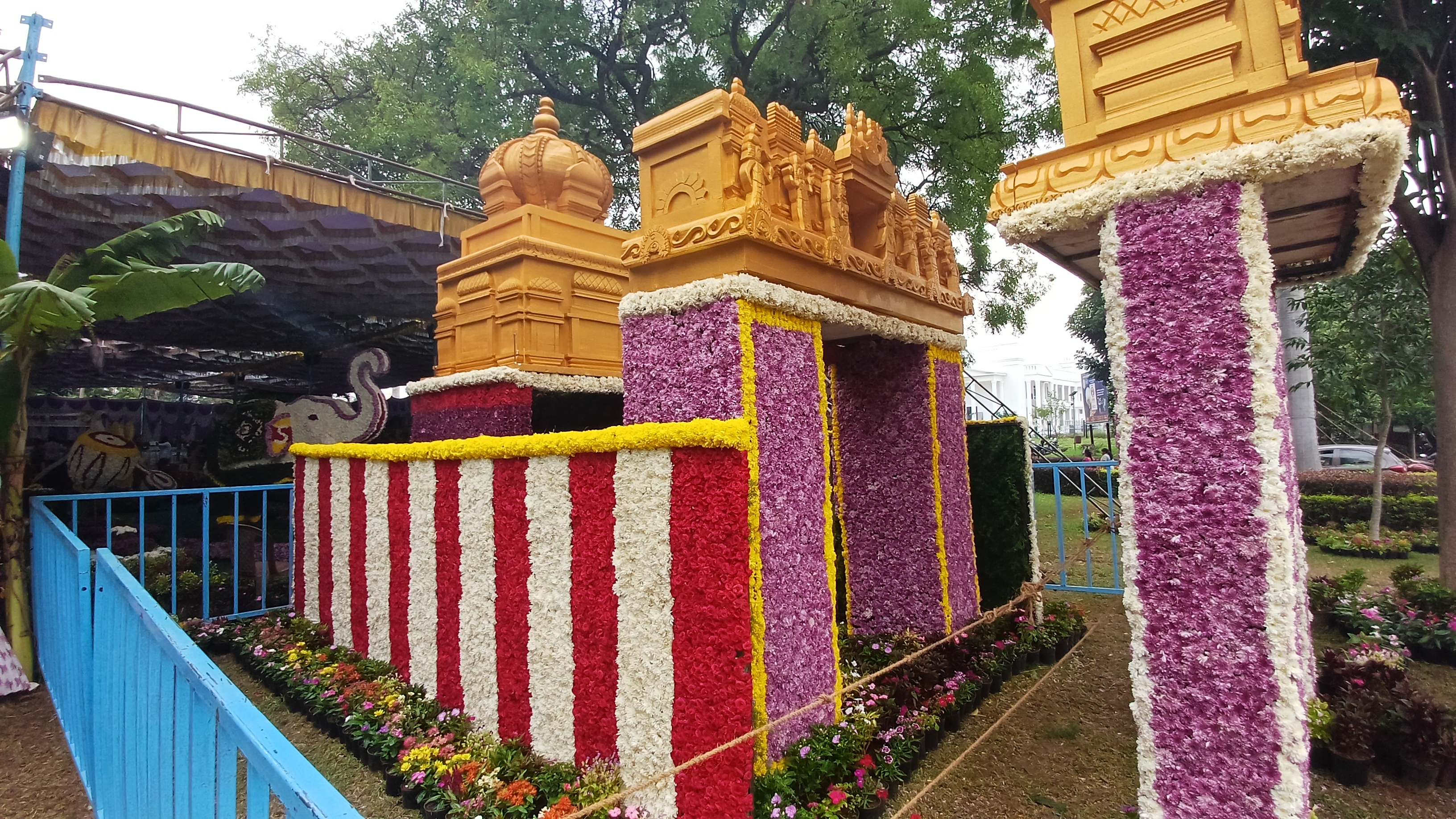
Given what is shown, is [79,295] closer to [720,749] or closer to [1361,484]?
[720,749]

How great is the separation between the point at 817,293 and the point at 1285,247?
3.06 metres

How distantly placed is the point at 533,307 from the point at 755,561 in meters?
3.62

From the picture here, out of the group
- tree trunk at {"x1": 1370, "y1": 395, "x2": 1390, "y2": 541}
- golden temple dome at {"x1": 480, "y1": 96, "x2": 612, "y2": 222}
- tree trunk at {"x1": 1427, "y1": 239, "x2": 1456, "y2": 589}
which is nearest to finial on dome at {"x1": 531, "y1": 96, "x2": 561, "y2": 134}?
golden temple dome at {"x1": 480, "y1": 96, "x2": 612, "y2": 222}

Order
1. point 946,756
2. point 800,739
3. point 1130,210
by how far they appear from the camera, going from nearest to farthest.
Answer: point 1130,210, point 800,739, point 946,756

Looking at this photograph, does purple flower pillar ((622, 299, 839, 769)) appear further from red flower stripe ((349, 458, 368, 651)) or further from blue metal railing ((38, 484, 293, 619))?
blue metal railing ((38, 484, 293, 619))

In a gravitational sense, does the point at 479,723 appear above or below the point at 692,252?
below

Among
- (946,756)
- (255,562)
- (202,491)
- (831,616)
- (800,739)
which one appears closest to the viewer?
(800,739)

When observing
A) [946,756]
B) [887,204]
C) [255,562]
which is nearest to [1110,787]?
[946,756]

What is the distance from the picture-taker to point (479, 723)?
15.1ft

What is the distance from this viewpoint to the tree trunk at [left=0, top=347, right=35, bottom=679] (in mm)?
5781

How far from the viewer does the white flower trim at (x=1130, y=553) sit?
3.31 m

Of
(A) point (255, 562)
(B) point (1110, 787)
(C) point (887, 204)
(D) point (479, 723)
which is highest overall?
(C) point (887, 204)

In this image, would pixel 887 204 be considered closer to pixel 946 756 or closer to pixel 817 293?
pixel 817 293

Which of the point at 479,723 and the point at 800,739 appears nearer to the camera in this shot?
the point at 800,739
